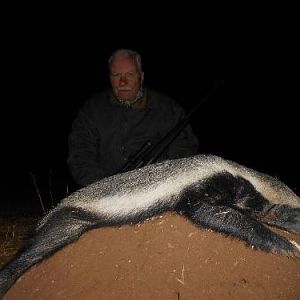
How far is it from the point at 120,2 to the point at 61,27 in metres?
8.45

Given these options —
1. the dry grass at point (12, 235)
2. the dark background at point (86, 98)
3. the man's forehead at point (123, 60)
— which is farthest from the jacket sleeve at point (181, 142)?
the dry grass at point (12, 235)

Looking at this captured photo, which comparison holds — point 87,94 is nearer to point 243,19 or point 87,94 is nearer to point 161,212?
point 243,19

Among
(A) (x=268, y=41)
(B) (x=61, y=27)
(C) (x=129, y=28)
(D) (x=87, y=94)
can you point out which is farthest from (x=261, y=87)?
(B) (x=61, y=27)

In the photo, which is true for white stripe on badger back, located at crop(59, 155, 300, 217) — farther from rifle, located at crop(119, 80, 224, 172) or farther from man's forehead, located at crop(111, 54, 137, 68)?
man's forehead, located at crop(111, 54, 137, 68)

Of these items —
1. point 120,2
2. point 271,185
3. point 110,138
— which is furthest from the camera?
point 120,2

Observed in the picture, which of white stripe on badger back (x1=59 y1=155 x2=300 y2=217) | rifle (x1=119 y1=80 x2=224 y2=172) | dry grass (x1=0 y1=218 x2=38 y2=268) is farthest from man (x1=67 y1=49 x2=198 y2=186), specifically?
white stripe on badger back (x1=59 y1=155 x2=300 y2=217)

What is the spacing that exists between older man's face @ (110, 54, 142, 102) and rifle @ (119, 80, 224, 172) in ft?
1.69

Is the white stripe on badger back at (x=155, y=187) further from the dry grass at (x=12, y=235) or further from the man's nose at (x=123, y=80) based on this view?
the man's nose at (x=123, y=80)

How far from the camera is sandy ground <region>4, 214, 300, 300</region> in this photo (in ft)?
6.92

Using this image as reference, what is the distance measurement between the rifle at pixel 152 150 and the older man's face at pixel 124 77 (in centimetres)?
52

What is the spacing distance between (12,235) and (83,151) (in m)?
1.52

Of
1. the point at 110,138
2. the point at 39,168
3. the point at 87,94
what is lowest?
the point at 87,94

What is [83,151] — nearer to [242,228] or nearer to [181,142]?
[181,142]

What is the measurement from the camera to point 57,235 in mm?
2471
